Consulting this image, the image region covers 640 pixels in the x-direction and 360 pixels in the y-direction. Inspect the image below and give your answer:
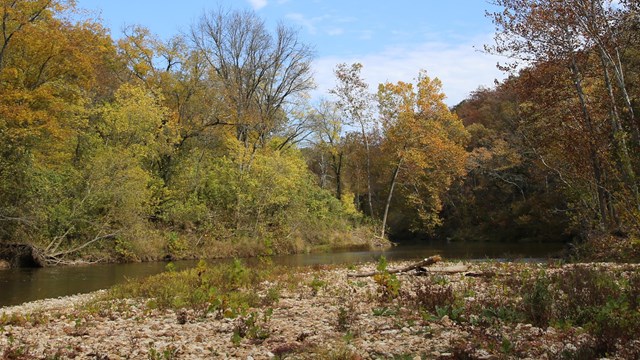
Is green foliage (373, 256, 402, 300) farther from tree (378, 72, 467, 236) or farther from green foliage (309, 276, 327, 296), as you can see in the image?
tree (378, 72, 467, 236)

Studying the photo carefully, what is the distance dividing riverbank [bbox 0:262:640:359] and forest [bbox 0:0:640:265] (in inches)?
97.2

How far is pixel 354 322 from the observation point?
7.90 meters

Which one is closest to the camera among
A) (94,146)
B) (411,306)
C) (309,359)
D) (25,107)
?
(309,359)

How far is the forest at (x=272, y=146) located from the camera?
17.8 meters

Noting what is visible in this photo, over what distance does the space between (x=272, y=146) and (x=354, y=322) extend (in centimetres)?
4119

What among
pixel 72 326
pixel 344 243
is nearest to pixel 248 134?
pixel 344 243

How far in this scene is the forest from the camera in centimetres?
1775

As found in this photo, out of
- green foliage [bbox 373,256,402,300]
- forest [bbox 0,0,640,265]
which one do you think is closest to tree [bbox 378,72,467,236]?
forest [bbox 0,0,640,265]

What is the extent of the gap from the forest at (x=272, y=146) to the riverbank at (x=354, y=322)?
2.47 metres

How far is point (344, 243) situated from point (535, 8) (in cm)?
2691

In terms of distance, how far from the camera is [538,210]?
41438mm

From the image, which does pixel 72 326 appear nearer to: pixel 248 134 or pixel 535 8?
pixel 535 8

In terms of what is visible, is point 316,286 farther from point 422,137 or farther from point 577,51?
point 422,137

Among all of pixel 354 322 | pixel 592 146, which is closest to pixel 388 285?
pixel 354 322
